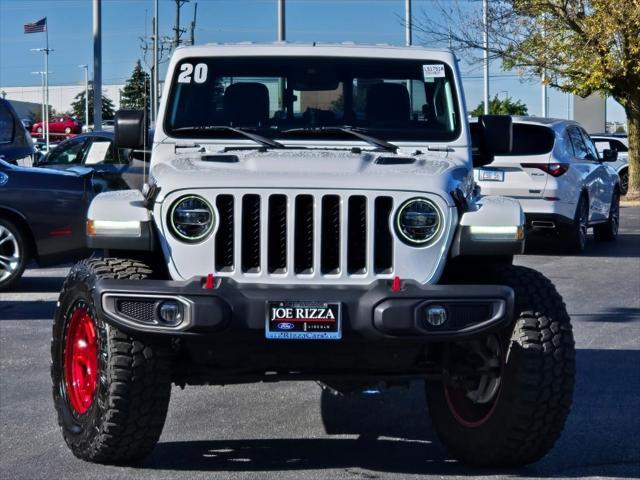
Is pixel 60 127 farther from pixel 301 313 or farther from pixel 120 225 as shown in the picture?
pixel 301 313

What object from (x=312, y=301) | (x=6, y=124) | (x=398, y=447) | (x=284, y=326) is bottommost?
(x=398, y=447)

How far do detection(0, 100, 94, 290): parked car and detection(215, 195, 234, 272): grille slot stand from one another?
696 centimetres

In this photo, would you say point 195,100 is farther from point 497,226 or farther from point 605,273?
point 605,273

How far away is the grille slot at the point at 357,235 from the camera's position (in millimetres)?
5738

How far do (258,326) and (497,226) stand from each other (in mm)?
1190

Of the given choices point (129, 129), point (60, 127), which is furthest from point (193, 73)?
point (60, 127)

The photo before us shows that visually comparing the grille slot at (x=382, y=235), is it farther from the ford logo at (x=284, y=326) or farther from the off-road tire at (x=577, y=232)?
the off-road tire at (x=577, y=232)

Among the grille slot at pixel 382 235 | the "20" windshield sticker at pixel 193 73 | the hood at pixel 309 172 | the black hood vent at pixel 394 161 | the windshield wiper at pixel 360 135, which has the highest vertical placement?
the "20" windshield sticker at pixel 193 73

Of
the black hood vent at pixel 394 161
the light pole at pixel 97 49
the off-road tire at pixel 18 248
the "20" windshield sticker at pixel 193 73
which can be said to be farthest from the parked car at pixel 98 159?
the light pole at pixel 97 49

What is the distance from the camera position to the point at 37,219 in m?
12.5

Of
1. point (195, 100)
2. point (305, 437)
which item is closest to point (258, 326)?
point (305, 437)

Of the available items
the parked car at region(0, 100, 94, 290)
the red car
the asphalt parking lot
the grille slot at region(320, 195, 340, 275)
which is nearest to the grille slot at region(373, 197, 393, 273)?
the grille slot at region(320, 195, 340, 275)

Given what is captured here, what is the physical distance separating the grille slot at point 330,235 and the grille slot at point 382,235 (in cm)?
17

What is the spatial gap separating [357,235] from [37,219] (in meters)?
7.30
